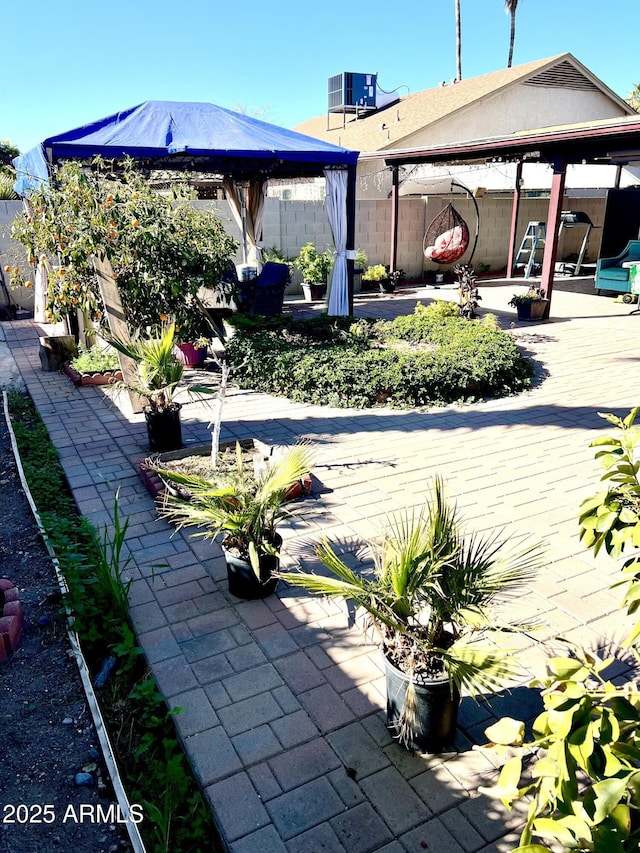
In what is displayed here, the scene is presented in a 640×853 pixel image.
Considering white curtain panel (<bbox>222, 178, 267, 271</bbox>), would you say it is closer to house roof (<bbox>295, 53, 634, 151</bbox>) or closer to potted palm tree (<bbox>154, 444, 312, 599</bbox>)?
house roof (<bbox>295, 53, 634, 151</bbox>)

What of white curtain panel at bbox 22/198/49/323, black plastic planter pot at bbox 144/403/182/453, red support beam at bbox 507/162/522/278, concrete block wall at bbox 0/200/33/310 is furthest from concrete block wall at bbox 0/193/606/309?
black plastic planter pot at bbox 144/403/182/453

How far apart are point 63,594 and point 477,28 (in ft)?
123

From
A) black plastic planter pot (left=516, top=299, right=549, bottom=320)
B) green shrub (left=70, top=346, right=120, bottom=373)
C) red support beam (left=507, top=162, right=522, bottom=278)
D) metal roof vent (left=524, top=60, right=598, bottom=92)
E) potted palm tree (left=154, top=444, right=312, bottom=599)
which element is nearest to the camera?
potted palm tree (left=154, top=444, right=312, bottom=599)

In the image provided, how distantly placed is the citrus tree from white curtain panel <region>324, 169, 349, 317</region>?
7.95 ft

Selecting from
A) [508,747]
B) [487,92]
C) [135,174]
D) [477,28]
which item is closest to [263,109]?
[477,28]

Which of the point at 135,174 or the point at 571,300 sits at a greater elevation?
the point at 135,174

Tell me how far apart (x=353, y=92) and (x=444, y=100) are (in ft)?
12.2

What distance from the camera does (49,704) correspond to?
2.54 meters

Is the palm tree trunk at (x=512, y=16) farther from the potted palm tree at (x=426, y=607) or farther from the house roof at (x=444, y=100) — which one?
the potted palm tree at (x=426, y=607)

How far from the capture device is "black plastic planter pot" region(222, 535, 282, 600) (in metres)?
Answer: 3.14

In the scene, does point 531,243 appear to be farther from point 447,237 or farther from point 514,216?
point 447,237

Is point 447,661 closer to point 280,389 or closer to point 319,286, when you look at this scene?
point 280,389

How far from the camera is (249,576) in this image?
10.4 feet

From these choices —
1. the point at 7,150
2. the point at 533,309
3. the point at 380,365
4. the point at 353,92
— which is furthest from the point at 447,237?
the point at 7,150
